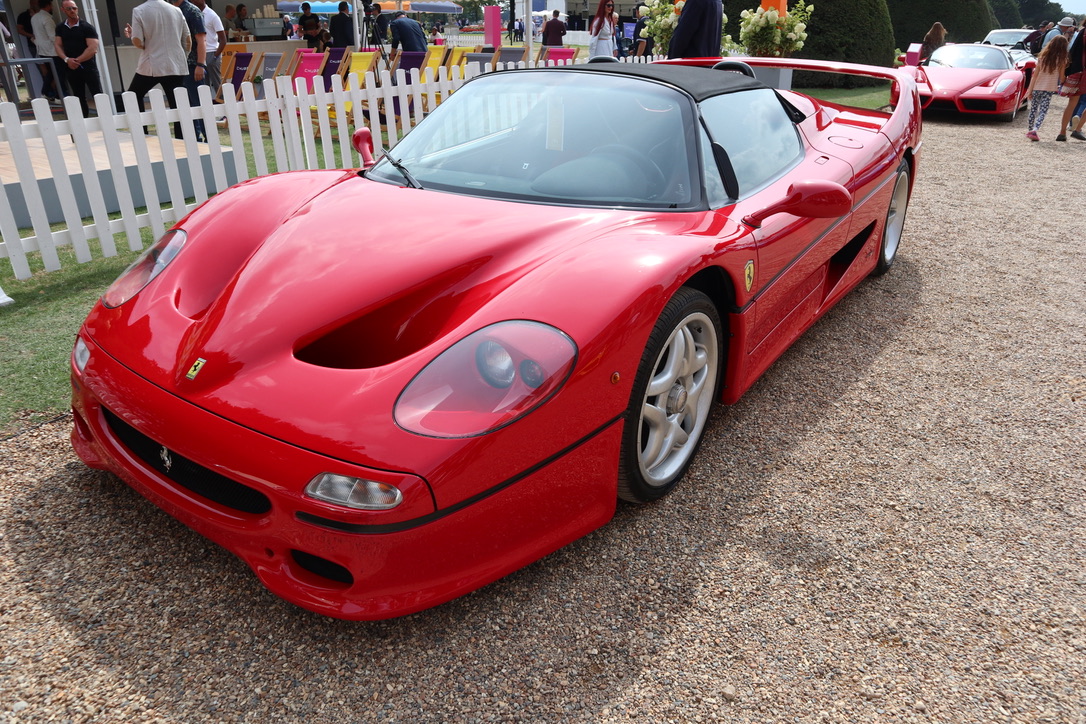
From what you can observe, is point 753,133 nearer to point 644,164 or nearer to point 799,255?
point 799,255

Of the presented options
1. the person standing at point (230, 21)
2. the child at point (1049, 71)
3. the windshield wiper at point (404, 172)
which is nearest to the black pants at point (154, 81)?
the windshield wiper at point (404, 172)

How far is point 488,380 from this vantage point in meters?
1.76

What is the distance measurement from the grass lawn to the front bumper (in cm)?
113

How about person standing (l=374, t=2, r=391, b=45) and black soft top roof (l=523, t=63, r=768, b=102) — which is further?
person standing (l=374, t=2, r=391, b=45)

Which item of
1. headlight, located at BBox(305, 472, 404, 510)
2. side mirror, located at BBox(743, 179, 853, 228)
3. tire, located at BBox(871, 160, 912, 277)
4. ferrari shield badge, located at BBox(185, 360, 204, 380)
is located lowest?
tire, located at BBox(871, 160, 912, 277)

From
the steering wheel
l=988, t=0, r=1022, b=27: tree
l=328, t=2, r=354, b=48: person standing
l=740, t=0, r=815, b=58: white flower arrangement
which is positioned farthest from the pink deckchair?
l=988, t=0, r=1022, b=27: tree

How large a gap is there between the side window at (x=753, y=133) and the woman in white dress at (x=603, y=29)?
8469 millimetres

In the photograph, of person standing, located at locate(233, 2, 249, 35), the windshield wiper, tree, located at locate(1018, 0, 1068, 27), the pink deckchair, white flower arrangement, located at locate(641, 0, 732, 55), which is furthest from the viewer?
tree, located at locate(1018, 0, 1068, 27)

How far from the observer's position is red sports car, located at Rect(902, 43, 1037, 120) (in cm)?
1105

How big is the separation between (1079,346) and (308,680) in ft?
12.7

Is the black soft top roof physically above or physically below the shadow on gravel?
above

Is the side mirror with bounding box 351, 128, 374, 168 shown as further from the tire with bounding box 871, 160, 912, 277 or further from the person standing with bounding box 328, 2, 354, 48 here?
the person standing with bounding box 328, 2, 354, 48

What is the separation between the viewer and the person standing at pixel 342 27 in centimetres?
1301

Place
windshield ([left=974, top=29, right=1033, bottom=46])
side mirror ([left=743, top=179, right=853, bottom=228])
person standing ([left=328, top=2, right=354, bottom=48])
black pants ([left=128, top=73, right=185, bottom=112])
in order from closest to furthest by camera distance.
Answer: side mirror ([left=743, top=179, right=853, bottom=228]) < black pants ([left=128, top=73, right=185, bottom=112]) < person standing ([left=328, top=2, right=354, bottom=48]) < windshield ([left=974, top=29, right=1033, bottom=46])
